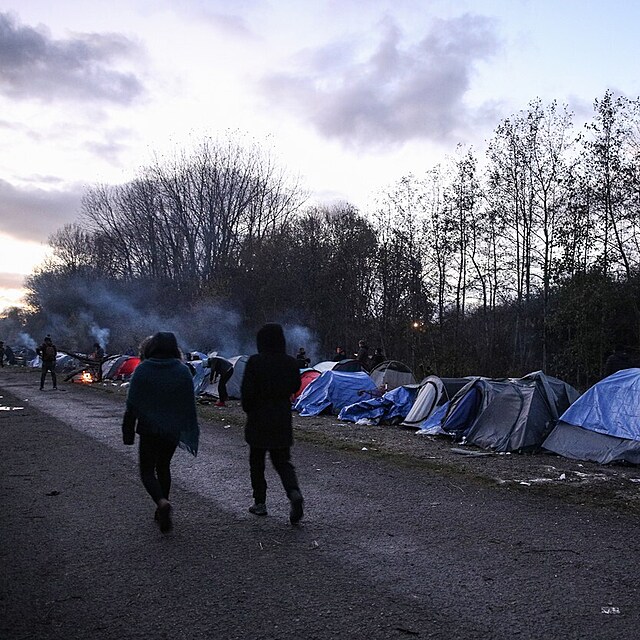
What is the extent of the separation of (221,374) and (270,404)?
1615cm

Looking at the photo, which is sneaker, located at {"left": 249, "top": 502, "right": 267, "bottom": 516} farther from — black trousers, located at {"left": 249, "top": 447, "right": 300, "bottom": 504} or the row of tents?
the row of tents

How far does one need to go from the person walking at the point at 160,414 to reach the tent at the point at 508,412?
723cm

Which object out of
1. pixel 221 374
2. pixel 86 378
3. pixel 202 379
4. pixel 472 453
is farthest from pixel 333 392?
pixel 86 378

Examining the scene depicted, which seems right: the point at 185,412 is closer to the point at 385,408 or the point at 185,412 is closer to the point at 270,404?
the point at 270,404

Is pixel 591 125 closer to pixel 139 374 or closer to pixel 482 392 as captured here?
pixel 482 392

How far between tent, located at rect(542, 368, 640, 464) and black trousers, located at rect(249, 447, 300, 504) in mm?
6298

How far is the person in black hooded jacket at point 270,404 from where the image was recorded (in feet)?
20.5

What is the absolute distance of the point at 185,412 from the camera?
6.14 m

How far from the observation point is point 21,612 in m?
4.02

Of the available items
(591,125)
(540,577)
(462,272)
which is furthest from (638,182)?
(540,577)

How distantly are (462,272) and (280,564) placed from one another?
1047 inches

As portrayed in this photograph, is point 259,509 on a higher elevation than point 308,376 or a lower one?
lower

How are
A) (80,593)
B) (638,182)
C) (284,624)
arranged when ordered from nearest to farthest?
1. (284,624)
2. (80,593)
3. (638,182)

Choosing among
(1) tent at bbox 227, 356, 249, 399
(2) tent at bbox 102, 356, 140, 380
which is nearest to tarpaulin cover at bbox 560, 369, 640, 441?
(1) tent at bbox 227, 356, 249, 399
